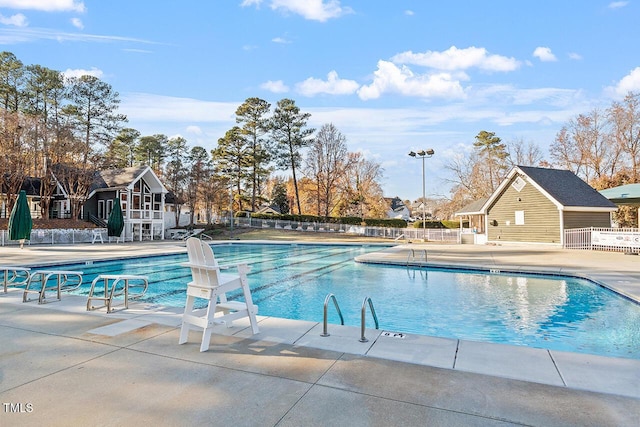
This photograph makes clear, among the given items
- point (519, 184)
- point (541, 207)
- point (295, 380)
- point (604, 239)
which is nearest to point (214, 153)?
point (519, 184)

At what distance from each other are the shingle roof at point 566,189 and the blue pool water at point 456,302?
12156 millimetres

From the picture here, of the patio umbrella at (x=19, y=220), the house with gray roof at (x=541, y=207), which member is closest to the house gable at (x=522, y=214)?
the house with gray roof at (x=541, y=207)

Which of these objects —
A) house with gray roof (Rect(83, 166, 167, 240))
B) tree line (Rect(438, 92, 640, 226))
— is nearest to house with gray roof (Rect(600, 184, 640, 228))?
tree line (Rect(438, 92, 640, 226))

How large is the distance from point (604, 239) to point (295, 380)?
2093 cm

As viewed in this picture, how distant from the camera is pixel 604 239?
17.9m

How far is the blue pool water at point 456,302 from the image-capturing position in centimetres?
614

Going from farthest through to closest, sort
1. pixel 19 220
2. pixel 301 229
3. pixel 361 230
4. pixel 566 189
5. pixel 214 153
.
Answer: pixel 214 153
pixel 301 229
pixel 361 230
pixel 566 189
pixel 19 220

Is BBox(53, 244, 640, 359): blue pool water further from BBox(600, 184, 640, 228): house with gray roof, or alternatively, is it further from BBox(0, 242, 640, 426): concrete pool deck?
BBox(600, 184, 640, 228): house with gray roof

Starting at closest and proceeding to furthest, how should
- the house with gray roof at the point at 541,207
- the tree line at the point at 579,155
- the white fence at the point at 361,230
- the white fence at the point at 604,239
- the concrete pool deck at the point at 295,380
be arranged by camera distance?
1. the concrete pool deck at the point at 295,380
2. the white fence at the point at 604,239
3. the house with gray roof at the point at 541,207
4. the white fence at the point at 361,230
5. the tree line at the point at 579,155

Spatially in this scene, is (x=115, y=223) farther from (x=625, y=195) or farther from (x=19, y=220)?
(x=625, y=195)

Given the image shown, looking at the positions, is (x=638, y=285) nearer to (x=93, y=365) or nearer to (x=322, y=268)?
(x=322, y=268)

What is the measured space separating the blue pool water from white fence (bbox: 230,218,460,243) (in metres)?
16.3

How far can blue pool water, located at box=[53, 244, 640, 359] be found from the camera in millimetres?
6141

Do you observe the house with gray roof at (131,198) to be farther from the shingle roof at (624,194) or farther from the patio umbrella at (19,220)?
the shingle roof at (624,194)
